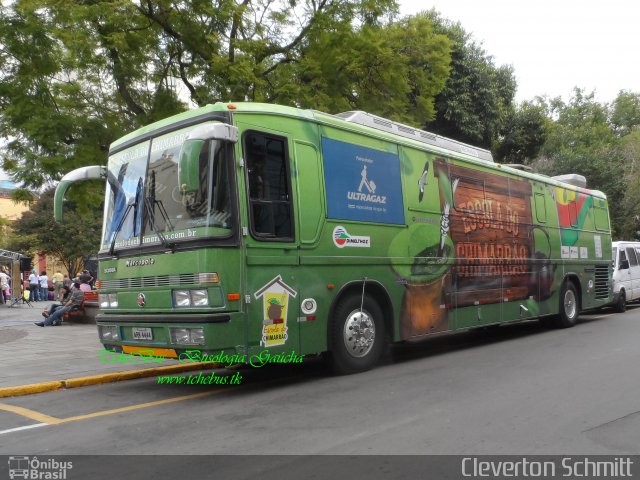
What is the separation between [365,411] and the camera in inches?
228

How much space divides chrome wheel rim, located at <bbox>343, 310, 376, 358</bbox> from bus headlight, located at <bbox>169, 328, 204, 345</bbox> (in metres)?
2.10

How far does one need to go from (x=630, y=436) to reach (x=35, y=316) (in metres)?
19.8

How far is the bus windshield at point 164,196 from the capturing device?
6387 mm

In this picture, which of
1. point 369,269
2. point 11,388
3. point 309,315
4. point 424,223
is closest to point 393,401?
point 309,315

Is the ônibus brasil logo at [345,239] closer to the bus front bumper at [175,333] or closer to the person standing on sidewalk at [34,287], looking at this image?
the bus front bumper at [175,333]

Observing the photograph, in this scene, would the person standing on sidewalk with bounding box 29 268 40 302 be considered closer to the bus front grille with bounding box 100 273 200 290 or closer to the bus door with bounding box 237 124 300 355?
the bus front grille with bounding box 100 273 200 290

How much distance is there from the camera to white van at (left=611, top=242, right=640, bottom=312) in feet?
54.5

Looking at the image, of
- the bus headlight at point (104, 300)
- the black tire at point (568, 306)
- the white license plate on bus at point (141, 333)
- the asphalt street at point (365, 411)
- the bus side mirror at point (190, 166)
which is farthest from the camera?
the black tire at point (568, 306)

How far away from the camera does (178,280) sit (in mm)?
6516

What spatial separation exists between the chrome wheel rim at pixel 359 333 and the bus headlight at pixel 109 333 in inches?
114

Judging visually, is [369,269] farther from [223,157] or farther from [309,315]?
[223,157]

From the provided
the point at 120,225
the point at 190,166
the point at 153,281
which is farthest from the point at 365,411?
the point at 120,225

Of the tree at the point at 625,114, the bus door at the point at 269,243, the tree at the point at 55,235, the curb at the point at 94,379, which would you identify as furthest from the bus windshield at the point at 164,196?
the tree at the point at 625,114

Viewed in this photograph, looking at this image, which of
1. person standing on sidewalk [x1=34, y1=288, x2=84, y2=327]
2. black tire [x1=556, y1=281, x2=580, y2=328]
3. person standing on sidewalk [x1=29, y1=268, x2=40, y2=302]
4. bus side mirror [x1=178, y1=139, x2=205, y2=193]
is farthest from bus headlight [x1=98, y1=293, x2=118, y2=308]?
person standing on sidewalk [x1=29, y1=268, x2=40, y2=302]
